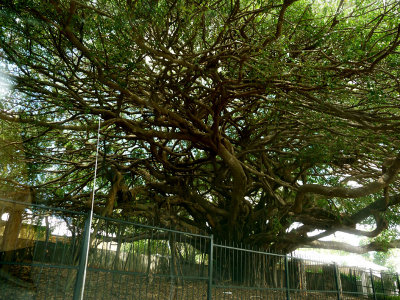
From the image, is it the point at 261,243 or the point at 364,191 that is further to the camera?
the point at 261,243

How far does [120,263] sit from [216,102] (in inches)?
145

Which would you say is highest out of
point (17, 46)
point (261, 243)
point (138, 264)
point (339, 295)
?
point (17, 46)

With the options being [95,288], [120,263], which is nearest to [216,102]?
[120,263]

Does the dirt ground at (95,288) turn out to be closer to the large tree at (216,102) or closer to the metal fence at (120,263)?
the metal fence at (120,263)

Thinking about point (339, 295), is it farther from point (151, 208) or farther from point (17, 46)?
point (17, 46)

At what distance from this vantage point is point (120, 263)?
17.3ft

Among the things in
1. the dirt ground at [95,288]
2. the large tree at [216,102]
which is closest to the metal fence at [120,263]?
the dirt ground at [95,288]

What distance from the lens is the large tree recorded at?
5.23 metres

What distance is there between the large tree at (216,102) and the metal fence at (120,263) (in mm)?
1640

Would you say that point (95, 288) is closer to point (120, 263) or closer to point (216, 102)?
point (120, 263)

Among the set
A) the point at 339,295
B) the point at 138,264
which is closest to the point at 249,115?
the point at 138,264

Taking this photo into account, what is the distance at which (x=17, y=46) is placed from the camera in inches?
229

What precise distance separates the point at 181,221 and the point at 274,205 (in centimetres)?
299

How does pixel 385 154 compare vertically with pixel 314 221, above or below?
above
